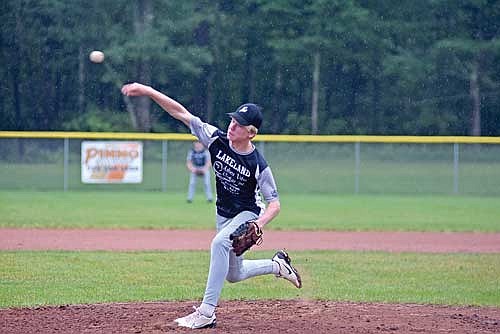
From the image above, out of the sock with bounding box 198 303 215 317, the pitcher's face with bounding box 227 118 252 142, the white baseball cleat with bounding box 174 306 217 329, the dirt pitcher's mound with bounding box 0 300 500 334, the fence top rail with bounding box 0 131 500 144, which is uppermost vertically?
the fence top rail with bounding box 0 131 500 144

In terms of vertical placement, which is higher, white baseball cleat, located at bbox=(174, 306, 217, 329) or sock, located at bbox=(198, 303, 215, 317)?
sock, located at bbox=(198, 303, 215, 317)

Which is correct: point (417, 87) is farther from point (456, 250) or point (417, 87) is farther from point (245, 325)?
point (245, 325)

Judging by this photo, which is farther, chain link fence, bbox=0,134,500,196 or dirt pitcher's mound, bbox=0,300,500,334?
chain link fence, bbox=0,134,500,196

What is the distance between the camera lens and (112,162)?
2303cm

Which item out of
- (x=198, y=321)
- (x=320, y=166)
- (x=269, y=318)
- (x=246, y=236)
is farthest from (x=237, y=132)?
(x=320, y=166)

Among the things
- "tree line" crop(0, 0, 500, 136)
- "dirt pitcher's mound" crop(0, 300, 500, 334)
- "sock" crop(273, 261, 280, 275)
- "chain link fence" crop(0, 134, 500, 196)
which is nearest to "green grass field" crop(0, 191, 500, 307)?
"dirt pitcher's mound" crop(0, 300, 500, 334)

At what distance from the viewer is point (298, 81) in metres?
31.4

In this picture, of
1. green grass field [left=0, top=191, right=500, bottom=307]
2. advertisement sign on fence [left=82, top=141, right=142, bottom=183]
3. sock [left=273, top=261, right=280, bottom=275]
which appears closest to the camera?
sock [left=273, top=261, right=280, bottom=275]

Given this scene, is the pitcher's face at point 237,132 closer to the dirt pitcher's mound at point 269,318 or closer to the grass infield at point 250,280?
the dirt pitcher's mound at point 269,318

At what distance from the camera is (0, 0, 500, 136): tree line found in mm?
30344

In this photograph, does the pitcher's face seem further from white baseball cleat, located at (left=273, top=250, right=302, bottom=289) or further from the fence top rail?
the fence top rail

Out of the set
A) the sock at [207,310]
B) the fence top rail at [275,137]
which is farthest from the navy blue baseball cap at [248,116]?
the fence top rail at [275,137]

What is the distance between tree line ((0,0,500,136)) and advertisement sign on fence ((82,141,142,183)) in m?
6.97

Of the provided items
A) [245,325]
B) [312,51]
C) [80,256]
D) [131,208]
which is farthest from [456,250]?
[312,51]
